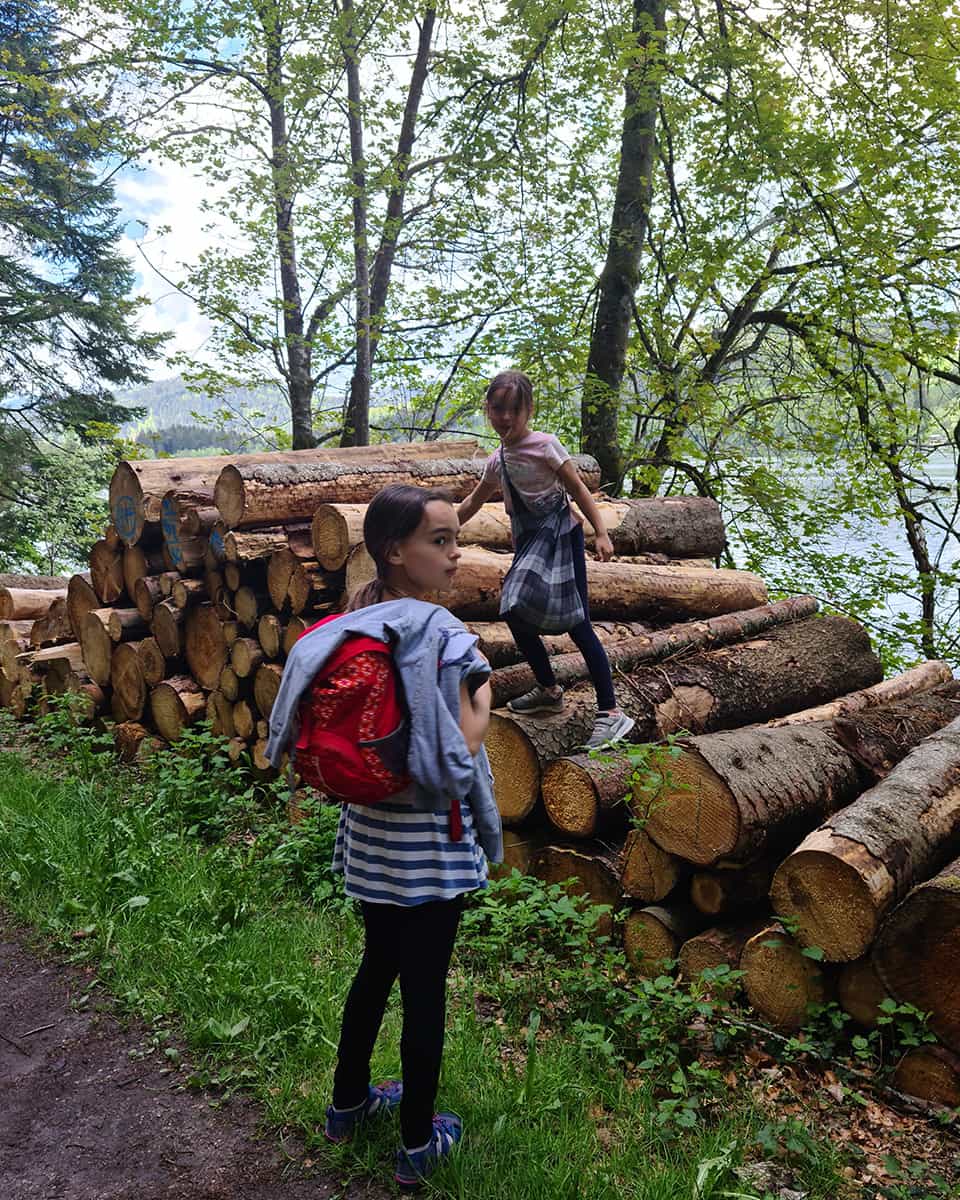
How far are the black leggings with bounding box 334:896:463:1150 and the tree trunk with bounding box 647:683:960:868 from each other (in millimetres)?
1717

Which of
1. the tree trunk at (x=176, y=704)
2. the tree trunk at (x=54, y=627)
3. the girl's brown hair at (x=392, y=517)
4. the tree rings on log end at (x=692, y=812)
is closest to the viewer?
the girl's brown hair at (x=392, y=517)

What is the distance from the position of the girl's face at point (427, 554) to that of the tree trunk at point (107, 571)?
5.40 metres

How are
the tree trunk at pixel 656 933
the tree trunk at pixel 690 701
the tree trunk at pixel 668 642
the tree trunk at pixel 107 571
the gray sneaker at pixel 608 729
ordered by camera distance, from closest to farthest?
the tree trunk at pixel 656 933 < the tree trunk at pixel 690 701 < the gray sneaker at pixel 608 729 < the tree trunk at pixel 668 642 < the tree trunk at pixel 107 571

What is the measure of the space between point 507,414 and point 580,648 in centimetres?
129

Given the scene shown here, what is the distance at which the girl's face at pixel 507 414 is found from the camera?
13.4 ft

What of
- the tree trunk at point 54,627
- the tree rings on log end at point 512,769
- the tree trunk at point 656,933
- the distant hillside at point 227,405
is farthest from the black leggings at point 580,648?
the distant hillside at point 227,405

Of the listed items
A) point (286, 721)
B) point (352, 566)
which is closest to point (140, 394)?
point (352, 566)

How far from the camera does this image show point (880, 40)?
9.52m

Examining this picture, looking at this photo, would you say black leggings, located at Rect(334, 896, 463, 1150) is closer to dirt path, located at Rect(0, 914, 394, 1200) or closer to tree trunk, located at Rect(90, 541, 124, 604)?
dirt path, located at Rect(0, 914, 394, 1200)

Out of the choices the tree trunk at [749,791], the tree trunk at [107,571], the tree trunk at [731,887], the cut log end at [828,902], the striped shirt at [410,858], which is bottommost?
the tree trunk at [731,887]

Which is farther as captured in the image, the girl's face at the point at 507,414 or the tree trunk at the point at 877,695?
the tree trunk at the point at 877,695

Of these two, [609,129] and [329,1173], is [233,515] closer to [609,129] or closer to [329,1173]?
[329,1173]

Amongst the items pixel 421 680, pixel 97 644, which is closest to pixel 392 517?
pixel 421 680

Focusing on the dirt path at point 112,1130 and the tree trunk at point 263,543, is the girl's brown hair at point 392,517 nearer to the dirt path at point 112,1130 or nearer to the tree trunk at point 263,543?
the dirt path at point 112,1130
